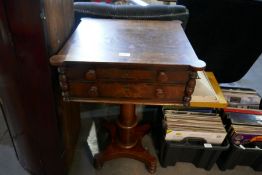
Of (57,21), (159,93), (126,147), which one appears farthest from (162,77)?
(126,147)

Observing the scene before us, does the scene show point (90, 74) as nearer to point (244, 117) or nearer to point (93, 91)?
point (93, 91)

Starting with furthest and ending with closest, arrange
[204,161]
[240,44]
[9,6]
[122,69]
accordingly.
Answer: [240,44] < [204,161] < [122,69] < [9,6]

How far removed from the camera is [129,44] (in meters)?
0.82

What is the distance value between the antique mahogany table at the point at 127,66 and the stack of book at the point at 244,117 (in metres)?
0.51

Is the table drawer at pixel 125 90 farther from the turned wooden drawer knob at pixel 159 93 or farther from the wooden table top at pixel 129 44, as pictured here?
the wooden table top at pixel 129 44

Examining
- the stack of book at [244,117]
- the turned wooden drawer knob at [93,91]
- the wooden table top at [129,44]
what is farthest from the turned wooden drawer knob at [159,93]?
the stack of book at [244,117]

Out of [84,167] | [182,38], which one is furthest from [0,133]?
[182,38]

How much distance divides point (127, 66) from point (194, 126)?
1.96 feet

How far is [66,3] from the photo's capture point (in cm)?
88

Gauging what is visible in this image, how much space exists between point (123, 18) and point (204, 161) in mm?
929

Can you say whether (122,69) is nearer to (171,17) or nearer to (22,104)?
(22,104)

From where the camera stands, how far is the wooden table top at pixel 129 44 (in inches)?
28.1

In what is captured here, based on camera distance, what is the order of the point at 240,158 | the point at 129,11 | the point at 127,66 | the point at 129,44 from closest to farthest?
the point at 127,66
the point at 129,44
the point at 129,11
the point at 240,158

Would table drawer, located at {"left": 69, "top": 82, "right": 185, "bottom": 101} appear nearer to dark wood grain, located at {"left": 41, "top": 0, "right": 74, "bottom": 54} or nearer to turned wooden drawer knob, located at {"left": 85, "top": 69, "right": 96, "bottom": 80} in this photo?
turned wooden drawer knob, located at {"left": 85, "top": 69, "right": 96, "bottom": 80}
